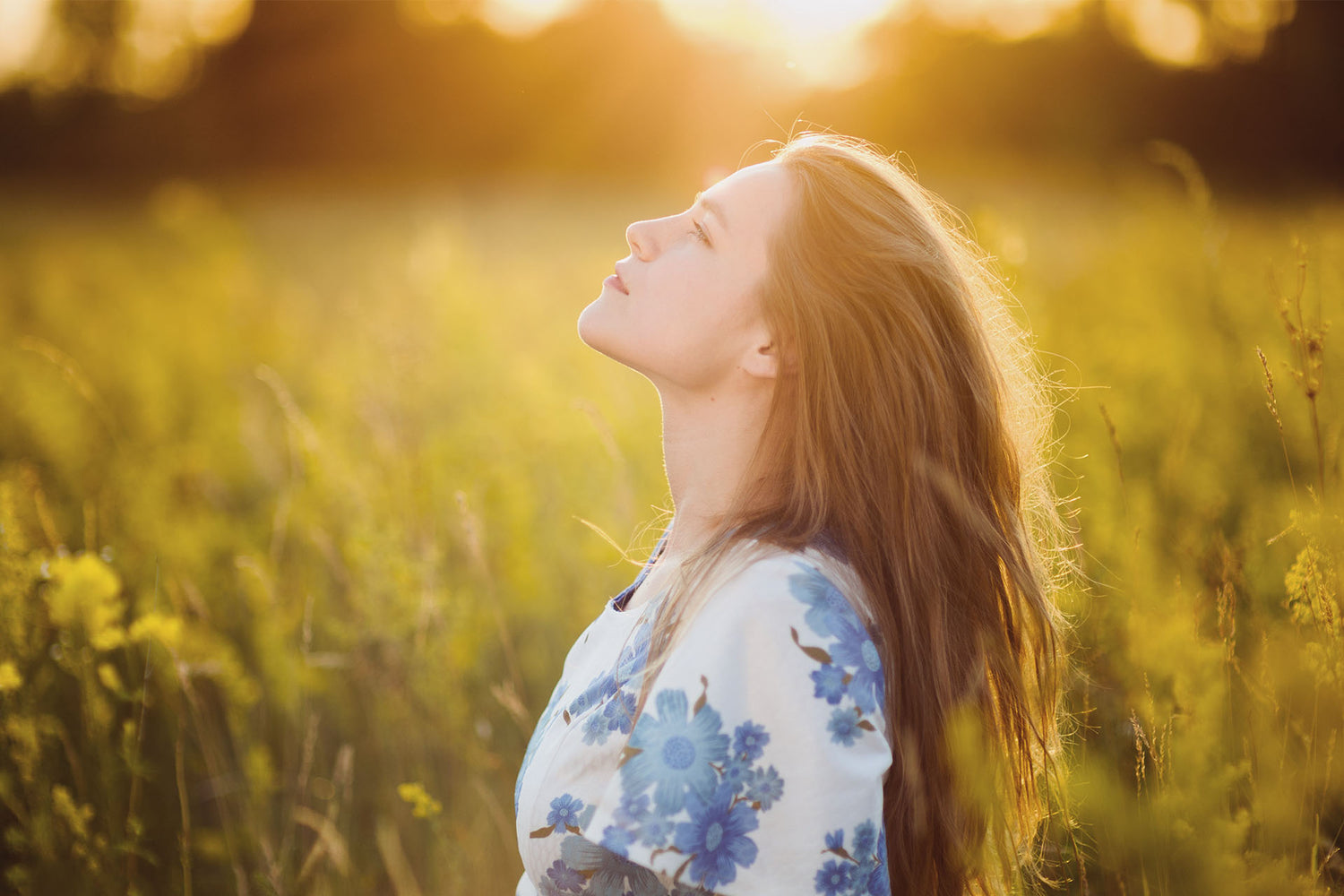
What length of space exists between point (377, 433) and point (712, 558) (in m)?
2.29

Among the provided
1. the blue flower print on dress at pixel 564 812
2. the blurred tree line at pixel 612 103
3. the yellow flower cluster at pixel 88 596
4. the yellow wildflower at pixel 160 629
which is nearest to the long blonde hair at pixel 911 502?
the blue flower print on dress at pixel 564 812

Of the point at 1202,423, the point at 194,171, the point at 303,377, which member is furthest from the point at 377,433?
the point at 194,171

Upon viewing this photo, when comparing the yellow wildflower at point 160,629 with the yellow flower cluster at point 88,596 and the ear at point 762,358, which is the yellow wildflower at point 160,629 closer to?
the yellow flower cluster at point 88,596

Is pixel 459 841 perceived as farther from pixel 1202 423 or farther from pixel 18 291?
pixel 18 291

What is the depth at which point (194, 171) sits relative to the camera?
20.1 m

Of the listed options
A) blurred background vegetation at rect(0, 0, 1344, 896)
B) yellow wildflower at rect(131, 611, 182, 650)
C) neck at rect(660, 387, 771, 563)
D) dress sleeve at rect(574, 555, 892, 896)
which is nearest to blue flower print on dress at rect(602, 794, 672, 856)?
dress sleeve at rect(574, 555, 892, 896)

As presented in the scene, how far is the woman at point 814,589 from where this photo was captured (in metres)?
1.07

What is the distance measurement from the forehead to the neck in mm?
269

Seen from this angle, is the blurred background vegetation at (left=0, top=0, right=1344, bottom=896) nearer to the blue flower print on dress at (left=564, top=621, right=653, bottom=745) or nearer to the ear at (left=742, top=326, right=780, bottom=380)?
the blue flower print on dress at (left=564, top=621, right=653, bottom=745)

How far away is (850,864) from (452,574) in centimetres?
266

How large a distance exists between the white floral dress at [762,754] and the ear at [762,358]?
353 mm

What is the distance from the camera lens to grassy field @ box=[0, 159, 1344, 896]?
1.41 metres

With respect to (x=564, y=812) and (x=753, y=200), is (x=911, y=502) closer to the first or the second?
(x=753, y=200)

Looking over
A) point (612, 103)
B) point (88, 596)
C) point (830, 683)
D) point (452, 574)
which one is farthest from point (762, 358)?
point (612, 103)
